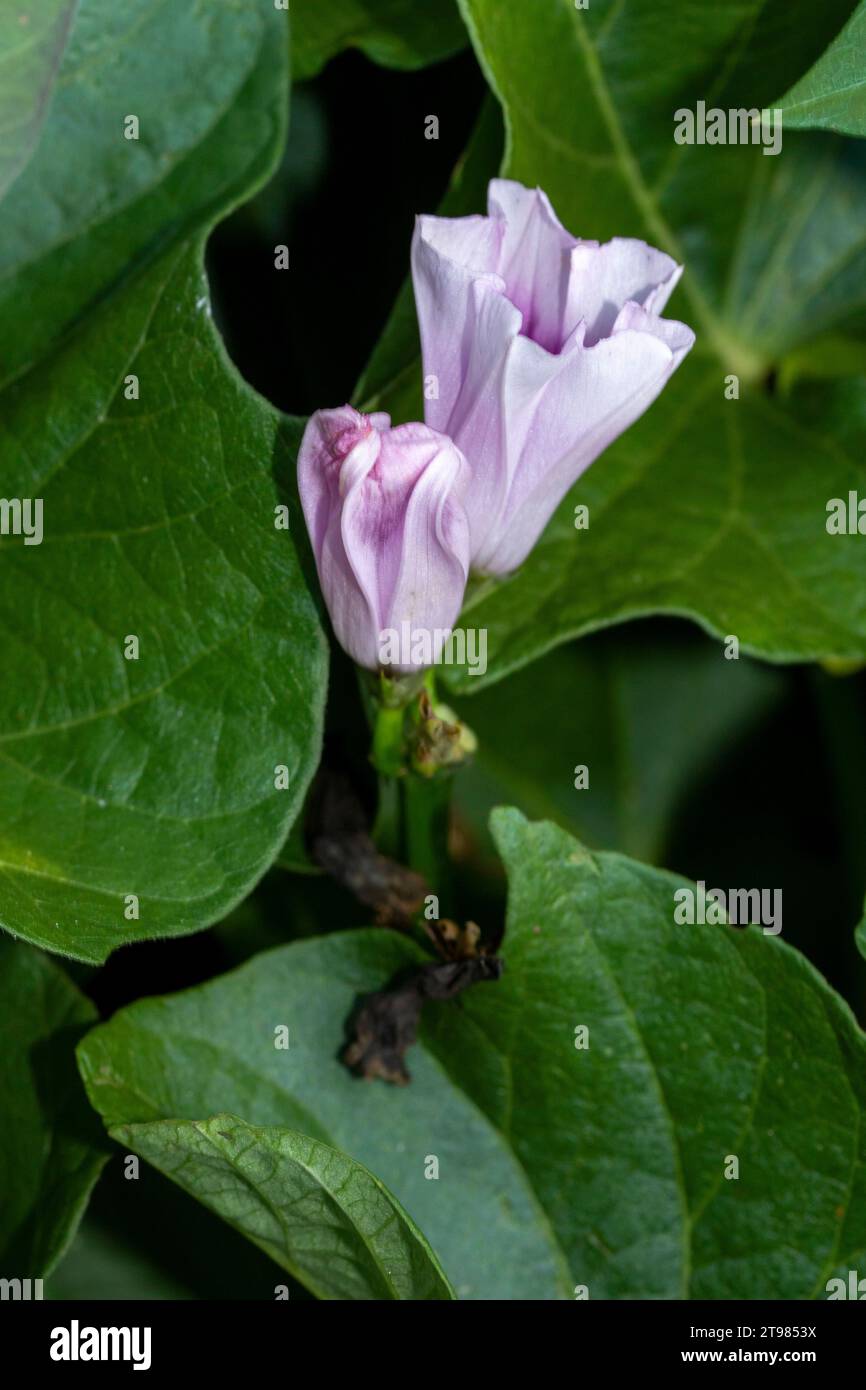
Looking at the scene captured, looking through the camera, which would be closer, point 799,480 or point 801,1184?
point 801,1184

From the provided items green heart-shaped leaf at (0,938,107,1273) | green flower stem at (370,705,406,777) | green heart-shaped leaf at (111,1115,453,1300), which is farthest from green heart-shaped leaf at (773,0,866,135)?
green heart-shaped leaf at (0,938,107,1273)

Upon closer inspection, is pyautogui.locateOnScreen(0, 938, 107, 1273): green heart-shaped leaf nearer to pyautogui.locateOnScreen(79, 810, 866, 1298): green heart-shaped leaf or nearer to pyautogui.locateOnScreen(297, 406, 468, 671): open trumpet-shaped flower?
pyautogui.locateOnScreen(79, 810, 866, 1298): green heart-shaped leaf

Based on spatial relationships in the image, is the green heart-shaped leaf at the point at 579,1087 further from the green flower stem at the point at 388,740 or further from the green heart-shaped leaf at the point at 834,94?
the green heart-shaped leaf at the point at 834,94

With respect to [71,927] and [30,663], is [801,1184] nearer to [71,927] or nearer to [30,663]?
[71,927]

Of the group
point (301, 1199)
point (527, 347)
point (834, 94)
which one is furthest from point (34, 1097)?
point (834, 94)

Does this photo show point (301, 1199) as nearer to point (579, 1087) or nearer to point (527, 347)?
point (579, 1087)

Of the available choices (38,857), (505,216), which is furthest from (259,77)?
(38,857)
